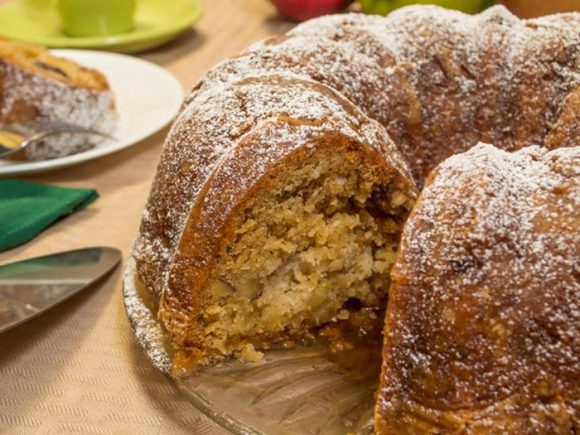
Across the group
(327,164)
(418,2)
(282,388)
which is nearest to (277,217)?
(327,164)

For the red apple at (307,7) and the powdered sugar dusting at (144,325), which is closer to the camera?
the powdered sugar dusting at (144,325)

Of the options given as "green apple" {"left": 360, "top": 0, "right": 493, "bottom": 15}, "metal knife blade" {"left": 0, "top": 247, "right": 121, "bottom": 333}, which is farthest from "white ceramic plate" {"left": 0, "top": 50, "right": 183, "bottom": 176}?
"green apple" {"left": 360, "top": 0, "right": 493, "bottom": 15}

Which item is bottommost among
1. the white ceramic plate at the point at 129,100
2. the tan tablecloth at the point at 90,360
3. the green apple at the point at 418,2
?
the tan tablecloth at the point at 90,360

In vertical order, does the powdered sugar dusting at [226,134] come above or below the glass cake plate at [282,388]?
above

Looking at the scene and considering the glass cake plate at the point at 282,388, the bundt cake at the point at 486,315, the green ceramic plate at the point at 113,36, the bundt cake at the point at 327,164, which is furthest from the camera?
the green ceramic plate at the point at 113,36

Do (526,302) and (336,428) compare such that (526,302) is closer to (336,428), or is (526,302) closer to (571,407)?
(571,407)

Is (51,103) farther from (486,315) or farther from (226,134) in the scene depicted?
(486,315)

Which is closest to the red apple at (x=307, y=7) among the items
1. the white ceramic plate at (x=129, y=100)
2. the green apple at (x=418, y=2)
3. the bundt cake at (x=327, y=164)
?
the green apple at (x=418, y=2)

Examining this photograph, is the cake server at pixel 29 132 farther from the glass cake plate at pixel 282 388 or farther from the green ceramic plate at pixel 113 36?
the glass cake plate at pixel 282 388

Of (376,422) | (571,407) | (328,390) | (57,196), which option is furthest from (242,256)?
(57,196)
